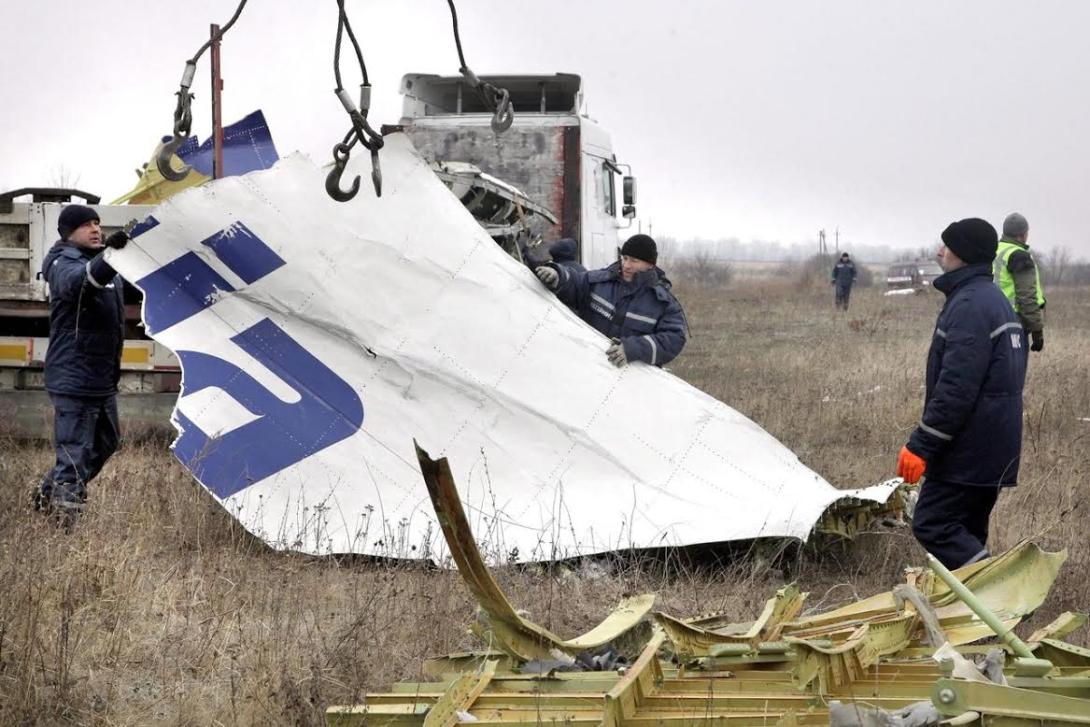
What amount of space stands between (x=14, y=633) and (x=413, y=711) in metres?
1.60

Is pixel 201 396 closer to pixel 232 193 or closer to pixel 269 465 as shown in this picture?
pixel 269 465

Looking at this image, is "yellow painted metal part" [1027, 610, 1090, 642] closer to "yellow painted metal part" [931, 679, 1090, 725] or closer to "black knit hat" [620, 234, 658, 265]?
"yellow painted metal part" [931, 679, 1090, 725]

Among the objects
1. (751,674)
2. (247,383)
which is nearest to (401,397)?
(247,383)

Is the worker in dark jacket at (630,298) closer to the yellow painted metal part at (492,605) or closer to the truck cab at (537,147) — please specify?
the yellow painted metal part at (492,605)

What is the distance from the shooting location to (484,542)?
18.7 ft

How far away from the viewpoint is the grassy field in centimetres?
395

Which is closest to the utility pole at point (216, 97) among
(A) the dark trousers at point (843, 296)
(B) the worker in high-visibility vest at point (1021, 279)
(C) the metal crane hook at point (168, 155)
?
(C) the metal crane hook at point (168, 155)

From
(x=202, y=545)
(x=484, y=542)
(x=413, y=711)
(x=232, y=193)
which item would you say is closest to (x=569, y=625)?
(x=484, y=542)

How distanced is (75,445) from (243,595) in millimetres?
1774

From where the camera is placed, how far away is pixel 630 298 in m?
6.95

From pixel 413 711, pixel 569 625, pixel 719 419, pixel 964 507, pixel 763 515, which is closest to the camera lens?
pixel 413 711

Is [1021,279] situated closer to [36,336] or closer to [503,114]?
[503,114]

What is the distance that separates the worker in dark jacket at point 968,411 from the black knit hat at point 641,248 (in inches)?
76.3

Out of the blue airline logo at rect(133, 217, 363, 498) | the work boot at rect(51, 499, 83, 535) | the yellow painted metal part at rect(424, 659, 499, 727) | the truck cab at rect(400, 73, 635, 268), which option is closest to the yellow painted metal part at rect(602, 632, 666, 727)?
the yellow painted metal part at rect(424, 659, 499, 727)
